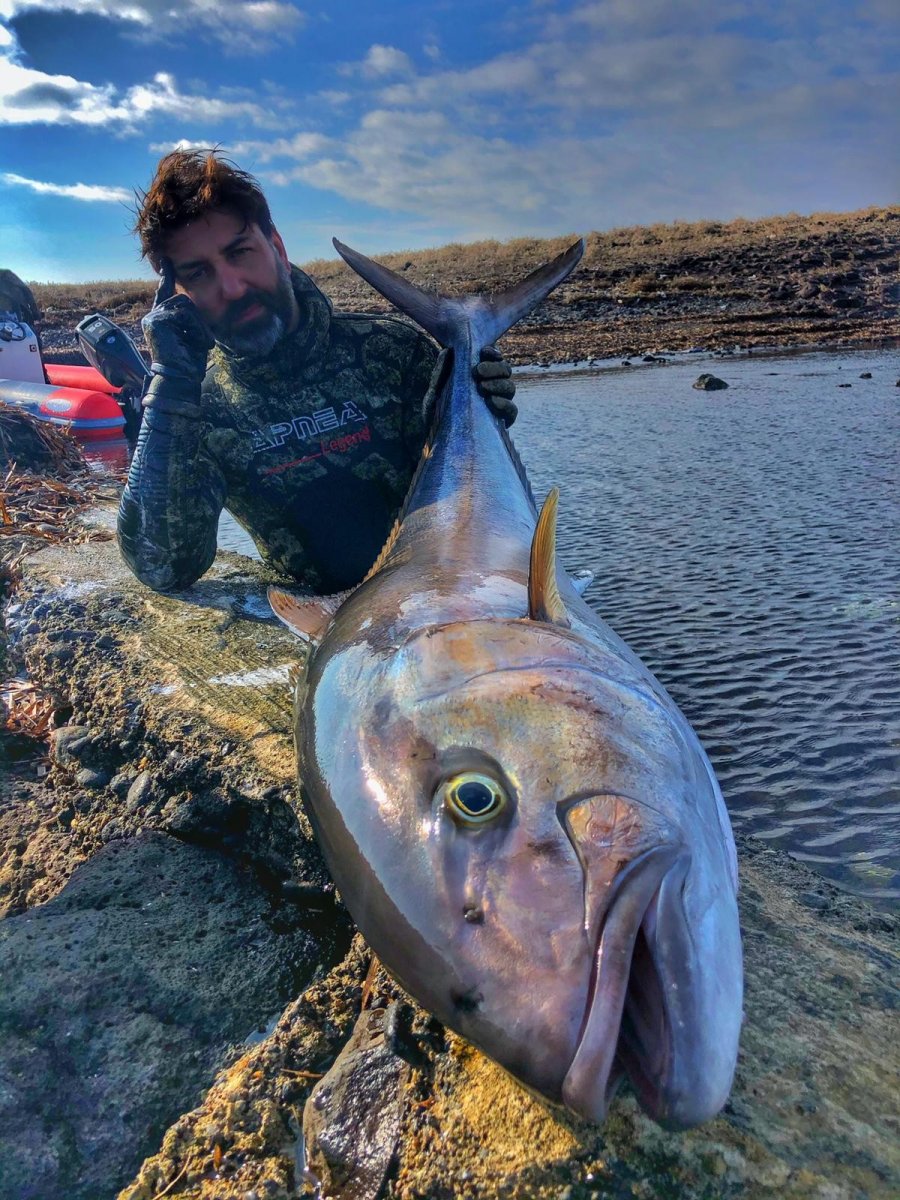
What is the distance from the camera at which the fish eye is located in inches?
55.7

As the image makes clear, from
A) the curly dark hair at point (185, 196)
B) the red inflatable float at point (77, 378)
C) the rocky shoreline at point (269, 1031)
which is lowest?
the rocky shoreline at point (269, 1031)

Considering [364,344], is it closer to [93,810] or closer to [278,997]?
[93,810]

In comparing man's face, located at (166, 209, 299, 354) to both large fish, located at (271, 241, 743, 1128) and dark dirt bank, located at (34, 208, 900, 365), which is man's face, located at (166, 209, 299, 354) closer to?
large fish, located at (271, 241, 743, 1128)

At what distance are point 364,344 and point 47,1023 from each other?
135 inches

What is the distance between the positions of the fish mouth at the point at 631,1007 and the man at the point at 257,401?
291cm

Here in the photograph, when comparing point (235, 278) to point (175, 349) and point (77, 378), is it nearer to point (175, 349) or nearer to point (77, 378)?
point (175, 349)

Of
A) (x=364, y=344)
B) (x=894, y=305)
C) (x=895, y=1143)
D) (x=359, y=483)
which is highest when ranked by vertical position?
(x=364, y=344)

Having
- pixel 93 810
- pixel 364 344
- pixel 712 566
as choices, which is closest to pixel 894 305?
pixel 712 566

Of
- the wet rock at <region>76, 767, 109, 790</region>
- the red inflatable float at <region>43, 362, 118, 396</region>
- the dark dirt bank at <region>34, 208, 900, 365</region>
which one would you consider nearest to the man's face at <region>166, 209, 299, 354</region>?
the wet rock at <region>76, 767, 109, 790</region>

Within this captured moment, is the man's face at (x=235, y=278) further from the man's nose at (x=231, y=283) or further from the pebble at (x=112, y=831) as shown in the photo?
the pebble at (x=112, y=831)

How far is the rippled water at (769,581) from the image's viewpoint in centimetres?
335

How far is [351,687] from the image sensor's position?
1897 mm

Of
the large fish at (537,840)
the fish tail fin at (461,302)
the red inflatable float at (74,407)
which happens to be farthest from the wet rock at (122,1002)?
the red inflatable float at (74,407)

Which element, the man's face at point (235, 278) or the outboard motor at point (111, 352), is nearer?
the man's face at point (235, 278)
